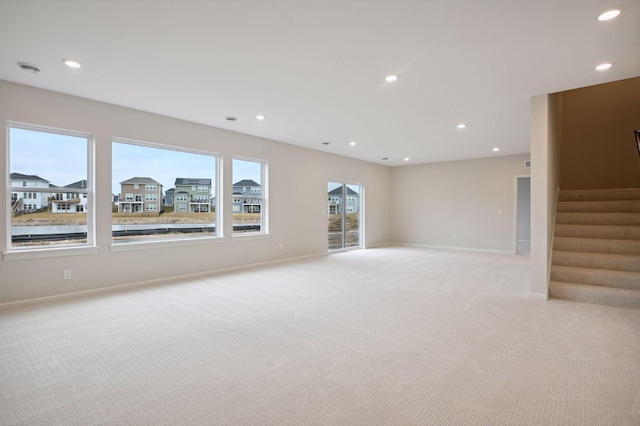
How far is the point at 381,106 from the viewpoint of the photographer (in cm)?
455

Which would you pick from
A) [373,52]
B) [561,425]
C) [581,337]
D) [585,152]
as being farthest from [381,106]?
[585,152]

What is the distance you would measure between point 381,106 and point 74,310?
4.68 m

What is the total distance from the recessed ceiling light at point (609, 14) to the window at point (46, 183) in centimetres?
572

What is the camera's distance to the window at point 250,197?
6.18 metres

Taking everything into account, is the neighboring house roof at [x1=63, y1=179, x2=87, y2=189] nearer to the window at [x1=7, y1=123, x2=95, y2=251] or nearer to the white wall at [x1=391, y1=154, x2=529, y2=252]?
the window at [x1=7, y1=123, x2=95, y2=251]

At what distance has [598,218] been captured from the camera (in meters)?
5.07

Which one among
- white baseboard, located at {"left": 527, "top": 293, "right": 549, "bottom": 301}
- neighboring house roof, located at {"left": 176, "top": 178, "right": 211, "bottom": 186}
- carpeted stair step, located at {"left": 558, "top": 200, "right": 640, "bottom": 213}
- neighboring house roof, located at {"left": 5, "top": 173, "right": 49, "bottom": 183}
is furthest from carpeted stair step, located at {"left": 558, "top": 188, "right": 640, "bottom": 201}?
neighboring house roof, located at {"left": 5, "top": 173, "right": 49, "bottom": 183}

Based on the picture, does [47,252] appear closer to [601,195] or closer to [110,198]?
[110,198]

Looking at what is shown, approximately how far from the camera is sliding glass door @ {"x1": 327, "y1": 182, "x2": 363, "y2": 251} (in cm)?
857

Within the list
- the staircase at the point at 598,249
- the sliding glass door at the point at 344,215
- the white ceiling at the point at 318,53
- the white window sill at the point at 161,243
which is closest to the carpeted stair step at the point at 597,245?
the staircase at the point at 598,249

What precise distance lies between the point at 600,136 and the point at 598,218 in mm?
2307

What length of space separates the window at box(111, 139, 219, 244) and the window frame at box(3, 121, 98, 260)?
28cm

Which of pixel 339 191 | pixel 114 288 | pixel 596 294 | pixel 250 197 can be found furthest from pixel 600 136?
pixel 114 288

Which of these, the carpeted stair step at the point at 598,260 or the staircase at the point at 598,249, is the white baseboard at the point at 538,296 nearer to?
the staircase at the point at 598,249
